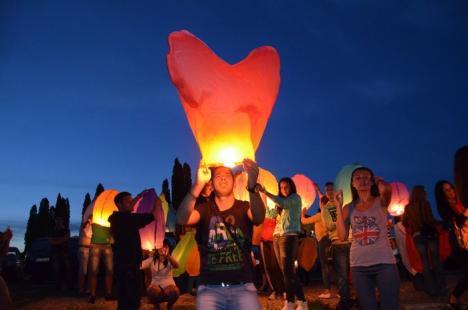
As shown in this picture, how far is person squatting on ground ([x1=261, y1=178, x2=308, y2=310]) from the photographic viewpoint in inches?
246

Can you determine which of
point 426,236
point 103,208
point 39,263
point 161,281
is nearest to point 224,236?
point 161,281

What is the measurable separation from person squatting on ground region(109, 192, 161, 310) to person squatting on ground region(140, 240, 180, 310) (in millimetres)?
966

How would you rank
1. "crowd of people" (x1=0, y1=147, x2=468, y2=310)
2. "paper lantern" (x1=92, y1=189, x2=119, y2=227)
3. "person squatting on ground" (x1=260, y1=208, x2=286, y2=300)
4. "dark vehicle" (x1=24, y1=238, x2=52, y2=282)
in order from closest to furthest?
"crowd of people" (x1=0, y1=147, x2=468, y2=310), "person squatting on ground" (x1=260, y1=208, x2=286, y2=300), "paper lantern" (x1=92, y1=189, x2=119, y2=227), "dark vehicle" (x1=24, y1=238, x2=52, y2=282)

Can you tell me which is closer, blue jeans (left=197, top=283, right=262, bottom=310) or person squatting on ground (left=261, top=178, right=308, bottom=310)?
blue jeans (left=197, top=283, right=262, bottom=310)

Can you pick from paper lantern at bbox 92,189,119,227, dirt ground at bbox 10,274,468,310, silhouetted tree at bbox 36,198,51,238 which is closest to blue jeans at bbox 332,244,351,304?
dirt ground at bbox 10,274,468,310

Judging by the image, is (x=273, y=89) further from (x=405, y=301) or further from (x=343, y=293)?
(x=405, y=301)

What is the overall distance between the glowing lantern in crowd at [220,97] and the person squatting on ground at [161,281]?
3245mm

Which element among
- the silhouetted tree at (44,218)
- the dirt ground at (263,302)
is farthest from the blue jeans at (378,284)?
the silhouetted tree at (44,218)

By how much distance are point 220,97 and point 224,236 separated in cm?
117

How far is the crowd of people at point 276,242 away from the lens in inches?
127

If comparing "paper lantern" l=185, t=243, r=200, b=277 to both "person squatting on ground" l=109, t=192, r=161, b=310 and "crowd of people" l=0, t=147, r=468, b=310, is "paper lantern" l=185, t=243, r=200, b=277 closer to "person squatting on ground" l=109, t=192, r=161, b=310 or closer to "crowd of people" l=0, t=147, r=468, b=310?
"crowd of people" l=0, t=147, r=468, b=310

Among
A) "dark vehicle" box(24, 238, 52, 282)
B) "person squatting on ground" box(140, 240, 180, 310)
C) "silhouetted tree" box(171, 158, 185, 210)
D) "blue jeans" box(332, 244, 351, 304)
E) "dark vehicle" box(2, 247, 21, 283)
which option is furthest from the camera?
"silhouetted tree" box(171, 158, 185, 210)

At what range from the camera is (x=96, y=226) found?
28.6ft

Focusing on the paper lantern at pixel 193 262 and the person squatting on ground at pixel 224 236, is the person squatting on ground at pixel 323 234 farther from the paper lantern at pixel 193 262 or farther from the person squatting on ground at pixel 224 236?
the person squatting on ground at pixel 224 236
